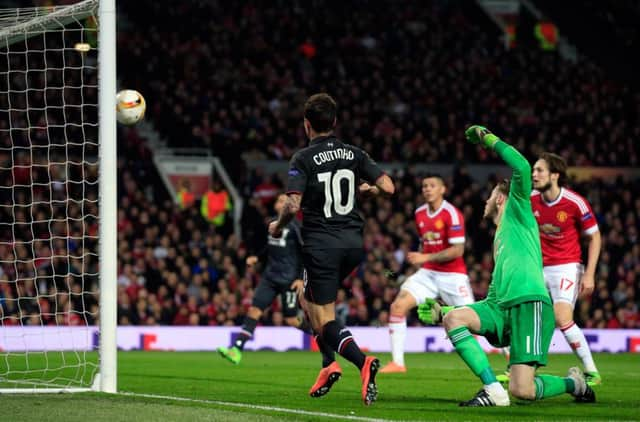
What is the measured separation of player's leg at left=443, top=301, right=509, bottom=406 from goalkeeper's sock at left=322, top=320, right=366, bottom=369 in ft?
2.27

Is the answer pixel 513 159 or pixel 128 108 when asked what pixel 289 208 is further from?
pixel 128 108

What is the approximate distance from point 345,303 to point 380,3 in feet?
48.9

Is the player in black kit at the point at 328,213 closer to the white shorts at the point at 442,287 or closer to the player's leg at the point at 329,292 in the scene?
the player's leg at the point at 329,292

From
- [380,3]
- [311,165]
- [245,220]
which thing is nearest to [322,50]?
[380,3]

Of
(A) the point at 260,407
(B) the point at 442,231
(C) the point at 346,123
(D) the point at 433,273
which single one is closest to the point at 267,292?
(D) the point at 433,273

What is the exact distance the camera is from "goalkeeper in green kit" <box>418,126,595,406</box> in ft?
25.3

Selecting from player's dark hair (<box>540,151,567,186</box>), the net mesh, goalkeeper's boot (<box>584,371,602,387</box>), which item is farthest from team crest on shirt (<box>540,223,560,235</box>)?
the net mesh

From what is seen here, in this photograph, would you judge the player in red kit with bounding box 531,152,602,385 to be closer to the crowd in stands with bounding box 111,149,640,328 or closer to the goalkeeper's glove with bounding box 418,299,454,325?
the goalkeeper's glove with bounding box 418,299,454,325

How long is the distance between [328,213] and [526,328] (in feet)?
5.44

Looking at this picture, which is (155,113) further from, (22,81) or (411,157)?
(411,157)

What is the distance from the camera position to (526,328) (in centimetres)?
774

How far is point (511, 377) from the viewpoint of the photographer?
7.74 meters

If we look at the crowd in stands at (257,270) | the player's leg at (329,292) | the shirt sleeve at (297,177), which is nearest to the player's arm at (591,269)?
the player's leg at (329,292)

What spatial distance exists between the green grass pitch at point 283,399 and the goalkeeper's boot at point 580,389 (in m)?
0.08
